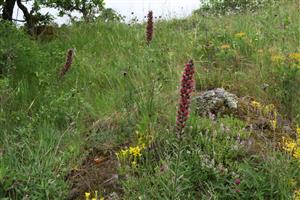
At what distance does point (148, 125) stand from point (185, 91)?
1337mm

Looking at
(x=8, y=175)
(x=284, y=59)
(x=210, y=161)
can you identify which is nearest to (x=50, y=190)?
(x=8, y=175)

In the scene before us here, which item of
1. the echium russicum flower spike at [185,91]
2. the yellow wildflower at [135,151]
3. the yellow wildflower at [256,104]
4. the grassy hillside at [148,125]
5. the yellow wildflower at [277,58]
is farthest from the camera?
the yellow wildflower at [277,58]

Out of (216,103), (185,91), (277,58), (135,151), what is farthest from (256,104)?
(185,91)

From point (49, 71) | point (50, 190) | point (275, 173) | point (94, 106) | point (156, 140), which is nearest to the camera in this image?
point (275, 173)

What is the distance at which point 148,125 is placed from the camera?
382 centimetres

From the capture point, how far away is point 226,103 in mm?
4348

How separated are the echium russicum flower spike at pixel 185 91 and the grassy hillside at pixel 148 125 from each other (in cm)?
12

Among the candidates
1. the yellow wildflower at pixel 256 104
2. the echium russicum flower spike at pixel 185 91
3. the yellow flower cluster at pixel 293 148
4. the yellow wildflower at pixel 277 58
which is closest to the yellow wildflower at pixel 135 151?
the echium russicum flower spike at pixel 185 91

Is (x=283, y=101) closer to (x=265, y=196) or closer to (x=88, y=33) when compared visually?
(x=265, y=196)

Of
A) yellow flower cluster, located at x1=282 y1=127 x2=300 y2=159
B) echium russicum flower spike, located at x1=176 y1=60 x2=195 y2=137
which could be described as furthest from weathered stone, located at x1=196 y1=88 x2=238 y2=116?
echium russicum flower spike, located at x1=176 y1=60 x2=195 y2=137

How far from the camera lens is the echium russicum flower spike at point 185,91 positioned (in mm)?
2496

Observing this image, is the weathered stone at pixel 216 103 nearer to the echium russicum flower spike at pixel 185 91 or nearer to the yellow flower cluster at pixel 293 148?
the yellow flower cluster at pixel 293 148

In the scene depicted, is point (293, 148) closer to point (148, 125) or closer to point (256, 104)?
point (256, 104)

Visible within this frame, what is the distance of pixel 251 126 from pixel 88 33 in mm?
5266
